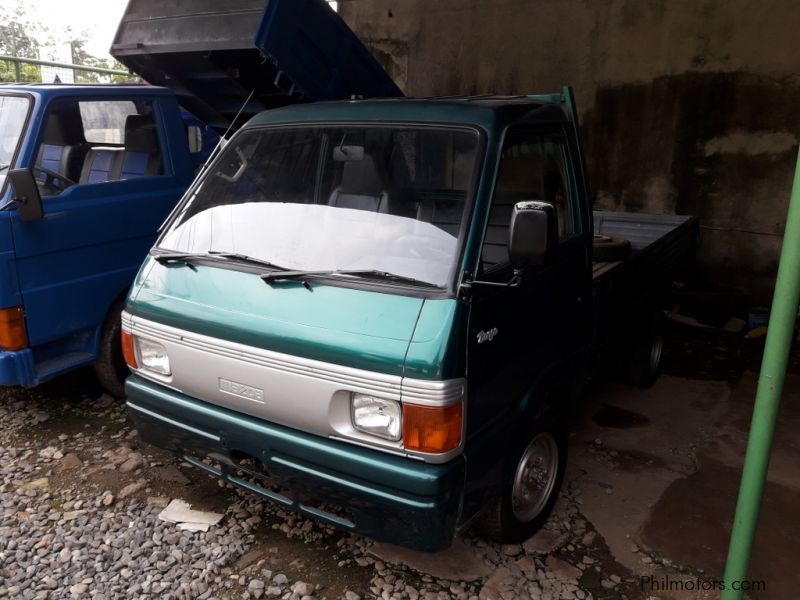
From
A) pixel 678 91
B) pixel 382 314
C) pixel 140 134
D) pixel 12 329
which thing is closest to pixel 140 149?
pixel 140 134

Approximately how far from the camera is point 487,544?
9.80 ft

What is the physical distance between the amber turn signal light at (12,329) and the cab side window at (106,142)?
107 centimetres

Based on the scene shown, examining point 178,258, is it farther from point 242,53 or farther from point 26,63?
point 26,63

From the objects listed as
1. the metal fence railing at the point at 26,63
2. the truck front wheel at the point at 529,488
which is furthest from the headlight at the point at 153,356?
the metal fence railing at the point at 26,63

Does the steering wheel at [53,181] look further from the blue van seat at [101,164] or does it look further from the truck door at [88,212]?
the blue van seat at [101,164]

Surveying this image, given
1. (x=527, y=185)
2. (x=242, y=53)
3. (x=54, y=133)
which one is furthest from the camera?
(x=242, y=53)

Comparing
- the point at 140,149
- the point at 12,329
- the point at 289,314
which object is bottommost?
the point at 12,329

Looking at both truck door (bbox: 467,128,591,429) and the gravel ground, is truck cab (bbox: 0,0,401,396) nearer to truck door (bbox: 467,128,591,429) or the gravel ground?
the gravel ground

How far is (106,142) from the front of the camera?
14.4ft

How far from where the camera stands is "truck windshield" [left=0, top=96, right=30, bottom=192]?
12.2 ft

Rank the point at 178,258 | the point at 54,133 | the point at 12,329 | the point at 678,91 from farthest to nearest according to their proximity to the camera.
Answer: the point at 678,91 → the point at 54,133 → the point at 12,329 → the point at 178,258

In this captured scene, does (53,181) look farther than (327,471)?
Yes

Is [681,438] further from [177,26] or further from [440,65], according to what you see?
[440,65]

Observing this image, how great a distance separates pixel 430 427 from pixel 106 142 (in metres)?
3.47
